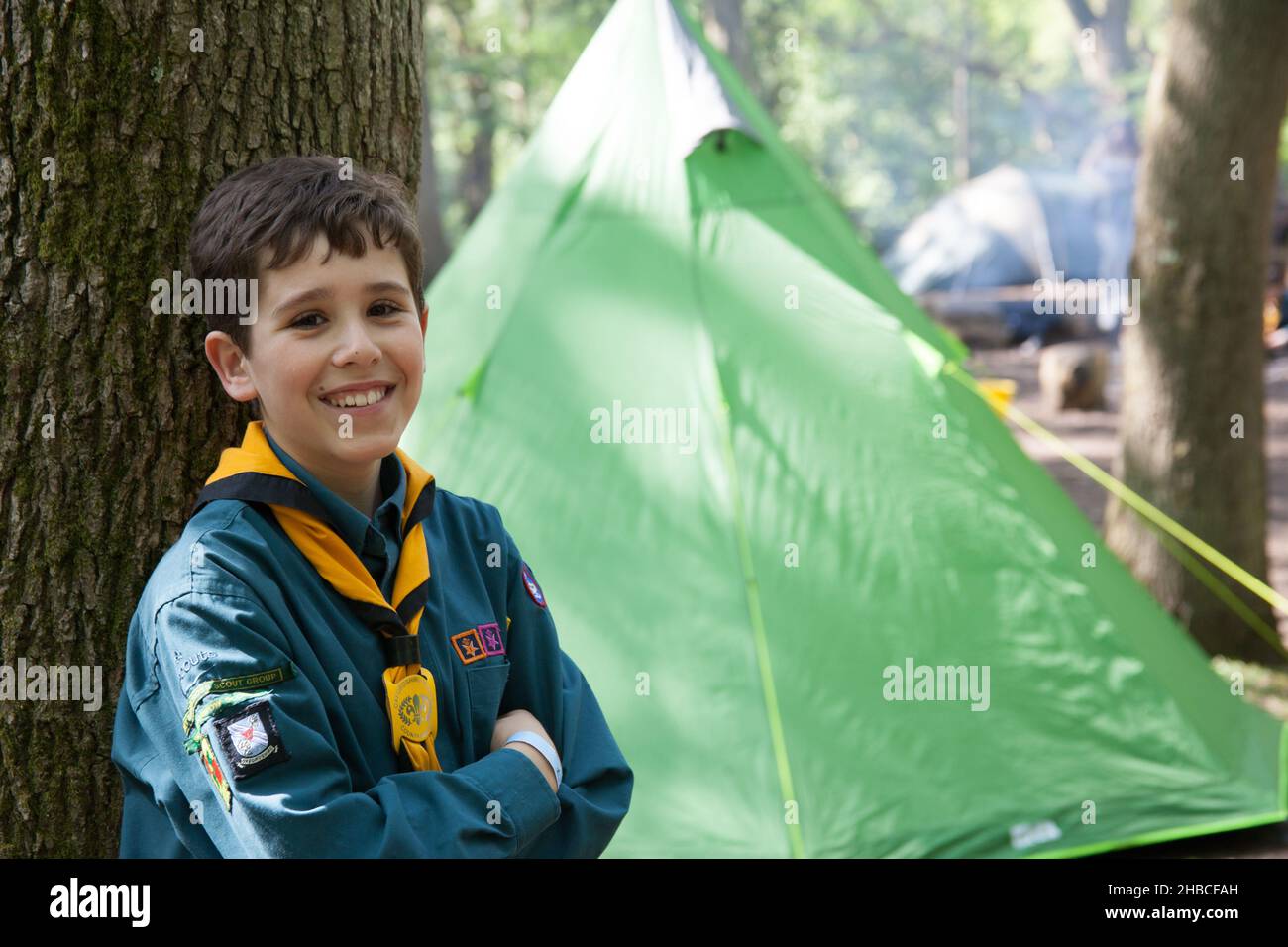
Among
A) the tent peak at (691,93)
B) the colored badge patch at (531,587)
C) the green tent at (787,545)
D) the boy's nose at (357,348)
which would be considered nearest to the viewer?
the boy's nose at (357,348)

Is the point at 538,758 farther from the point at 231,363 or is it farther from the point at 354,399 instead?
the point at 231,363

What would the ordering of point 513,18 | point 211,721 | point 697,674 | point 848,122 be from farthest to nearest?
point 848,122 → point 513,18 → point 697,674 → point 211,721

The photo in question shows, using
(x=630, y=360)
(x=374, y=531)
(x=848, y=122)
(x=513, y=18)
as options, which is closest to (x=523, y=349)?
(x=630, y=360)

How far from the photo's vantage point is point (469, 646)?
5.35ft

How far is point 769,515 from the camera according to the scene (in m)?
3.57

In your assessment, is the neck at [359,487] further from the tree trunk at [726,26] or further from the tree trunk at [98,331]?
the tree trunk at [726,26]

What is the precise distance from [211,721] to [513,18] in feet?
87.3

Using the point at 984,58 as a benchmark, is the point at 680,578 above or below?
below

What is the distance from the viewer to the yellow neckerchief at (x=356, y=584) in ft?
4.95

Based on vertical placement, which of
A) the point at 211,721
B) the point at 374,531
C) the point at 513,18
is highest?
the point at 513,18

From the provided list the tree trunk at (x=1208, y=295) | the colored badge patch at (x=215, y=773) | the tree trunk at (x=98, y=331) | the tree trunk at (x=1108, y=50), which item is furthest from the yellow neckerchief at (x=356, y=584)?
the tree trunk at (x=1108, y=50)

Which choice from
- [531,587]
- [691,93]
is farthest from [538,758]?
[691,93]

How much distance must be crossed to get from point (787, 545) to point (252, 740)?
2364 millimetres
